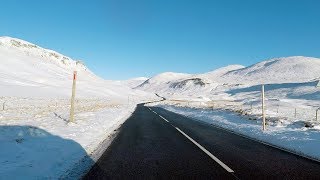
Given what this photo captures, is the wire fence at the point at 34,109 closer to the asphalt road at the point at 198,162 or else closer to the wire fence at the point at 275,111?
the asphalt road at the point at 198,162

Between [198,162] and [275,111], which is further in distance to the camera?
[275,111]

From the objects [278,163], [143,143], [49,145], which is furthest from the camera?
[143,143]

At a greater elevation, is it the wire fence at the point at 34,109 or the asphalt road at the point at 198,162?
the wire fence at the point at 34,109

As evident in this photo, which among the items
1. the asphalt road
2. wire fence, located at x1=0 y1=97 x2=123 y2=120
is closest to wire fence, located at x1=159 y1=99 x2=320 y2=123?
the asphalt road

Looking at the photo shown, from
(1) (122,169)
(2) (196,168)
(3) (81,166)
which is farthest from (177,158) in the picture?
(3) (81,166)

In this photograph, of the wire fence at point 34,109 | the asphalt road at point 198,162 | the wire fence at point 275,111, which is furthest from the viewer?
the wire fence at point 275,111

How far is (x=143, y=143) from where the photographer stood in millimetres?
13023

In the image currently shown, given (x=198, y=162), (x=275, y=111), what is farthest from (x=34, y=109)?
(x=275, y=111)

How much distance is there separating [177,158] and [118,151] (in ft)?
6.94

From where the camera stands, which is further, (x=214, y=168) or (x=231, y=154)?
→ (x=231, y=154)

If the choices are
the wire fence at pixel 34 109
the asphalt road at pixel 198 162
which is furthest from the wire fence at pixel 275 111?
the wire fence at pixel 34 109

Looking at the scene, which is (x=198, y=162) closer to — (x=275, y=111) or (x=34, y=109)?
(x=34, y=109)

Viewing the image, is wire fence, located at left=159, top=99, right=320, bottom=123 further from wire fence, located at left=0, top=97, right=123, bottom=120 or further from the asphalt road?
wire fence, located at left=0, top=97, right=123, bottom=120

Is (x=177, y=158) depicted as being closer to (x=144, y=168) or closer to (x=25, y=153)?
(x=144, y=168)
